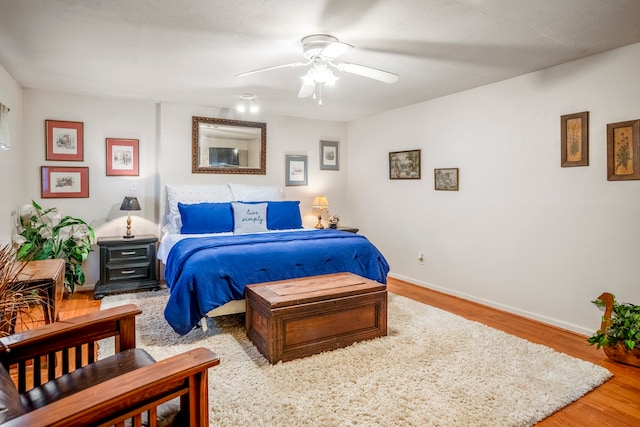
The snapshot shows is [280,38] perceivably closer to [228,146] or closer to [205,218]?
[205,218]

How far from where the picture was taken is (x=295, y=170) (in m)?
5.51

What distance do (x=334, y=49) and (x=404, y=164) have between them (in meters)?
2.70

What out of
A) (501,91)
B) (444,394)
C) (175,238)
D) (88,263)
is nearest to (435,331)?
(444,394)

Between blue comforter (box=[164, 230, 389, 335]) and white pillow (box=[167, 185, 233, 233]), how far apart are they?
923 mm

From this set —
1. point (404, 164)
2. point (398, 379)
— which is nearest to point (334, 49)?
point (398, 379)

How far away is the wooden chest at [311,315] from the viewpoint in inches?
98.8

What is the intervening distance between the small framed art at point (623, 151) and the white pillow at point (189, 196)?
3.86 metres

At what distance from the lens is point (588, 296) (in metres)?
3.08

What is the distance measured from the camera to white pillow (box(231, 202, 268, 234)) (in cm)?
425

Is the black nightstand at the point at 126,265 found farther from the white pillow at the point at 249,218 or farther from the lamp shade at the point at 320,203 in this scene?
the lamp shade at the point at 320,203

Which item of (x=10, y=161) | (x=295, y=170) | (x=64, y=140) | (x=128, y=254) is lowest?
(x=128, y=254)

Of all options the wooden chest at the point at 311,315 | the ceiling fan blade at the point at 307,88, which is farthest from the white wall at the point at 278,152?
the wooden chest at the point at 311,315

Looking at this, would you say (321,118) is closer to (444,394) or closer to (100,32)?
(100,32)

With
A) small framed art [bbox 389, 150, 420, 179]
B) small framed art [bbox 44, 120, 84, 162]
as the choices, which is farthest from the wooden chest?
small framed art [bbox 44, 120, 84, 162]
